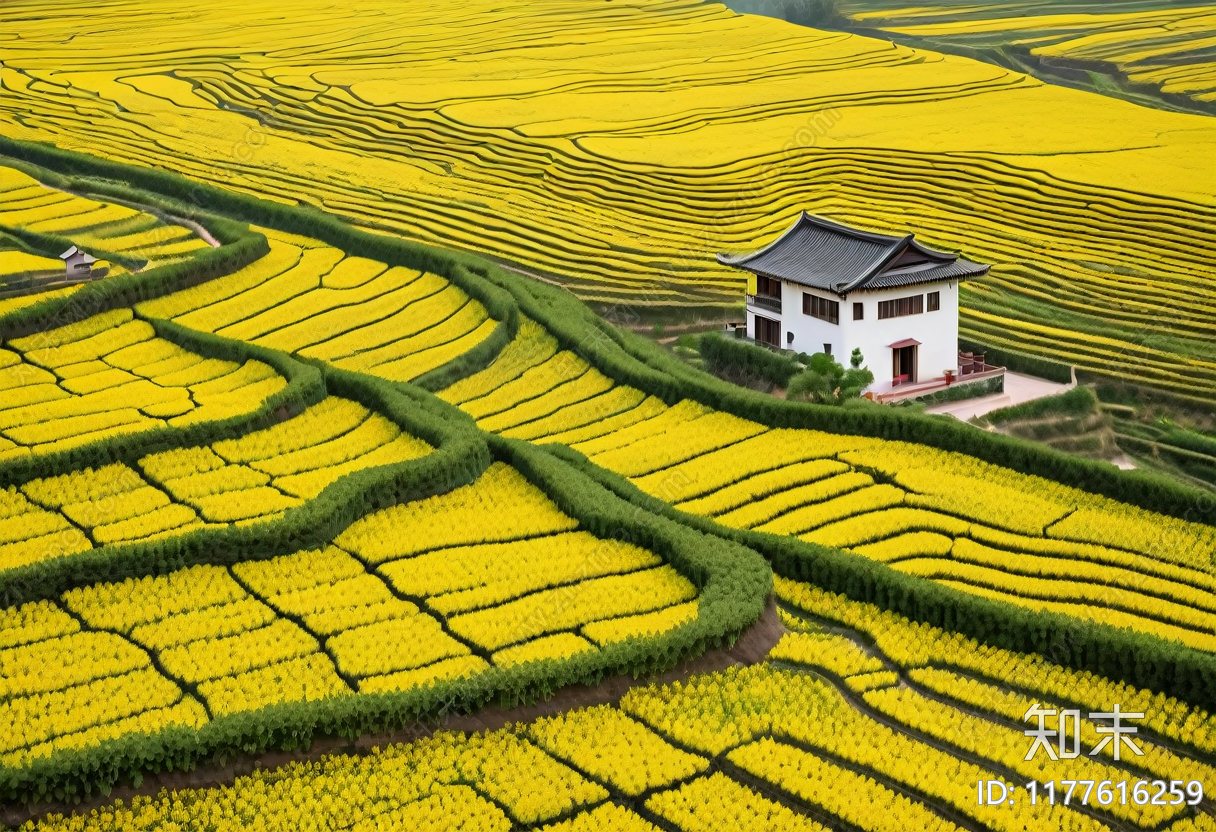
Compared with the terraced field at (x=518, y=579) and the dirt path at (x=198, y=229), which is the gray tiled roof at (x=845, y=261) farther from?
the dirt path at (x=198, y=229)

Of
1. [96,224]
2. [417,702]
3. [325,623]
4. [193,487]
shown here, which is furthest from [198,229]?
[417,702]

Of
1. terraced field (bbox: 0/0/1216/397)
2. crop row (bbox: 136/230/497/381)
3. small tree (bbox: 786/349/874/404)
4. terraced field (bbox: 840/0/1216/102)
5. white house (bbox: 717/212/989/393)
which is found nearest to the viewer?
small tree (bbox: 786/349/874/404)

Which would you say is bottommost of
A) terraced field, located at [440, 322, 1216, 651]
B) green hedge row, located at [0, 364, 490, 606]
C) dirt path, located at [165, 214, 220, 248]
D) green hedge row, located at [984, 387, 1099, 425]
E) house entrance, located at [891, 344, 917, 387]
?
green hedge row, located at [984, 387, 1099, 425]

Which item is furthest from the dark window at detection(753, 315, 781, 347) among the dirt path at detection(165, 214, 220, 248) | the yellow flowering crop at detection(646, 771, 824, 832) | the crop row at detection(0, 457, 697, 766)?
the yellow flowering crop at detection(646, 771, 824, 832)

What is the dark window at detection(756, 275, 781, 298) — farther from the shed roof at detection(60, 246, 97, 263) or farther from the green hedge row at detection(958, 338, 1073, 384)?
the shed roof at detection(60, 246, 97, 263)

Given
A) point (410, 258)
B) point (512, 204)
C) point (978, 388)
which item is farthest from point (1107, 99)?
point (410, 258)

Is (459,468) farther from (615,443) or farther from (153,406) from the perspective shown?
(153,406)

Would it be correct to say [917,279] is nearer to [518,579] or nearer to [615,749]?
[518,579]
